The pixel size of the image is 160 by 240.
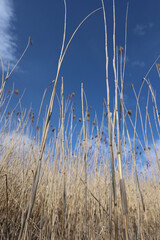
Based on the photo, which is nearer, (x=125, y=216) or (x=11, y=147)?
(x=125, y=216)

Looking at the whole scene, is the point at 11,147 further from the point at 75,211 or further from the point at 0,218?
the point at 75,211

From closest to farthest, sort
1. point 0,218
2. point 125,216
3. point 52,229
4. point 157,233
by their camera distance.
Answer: point 125,216 → point 52,229 → point 0,218 → point 157,233

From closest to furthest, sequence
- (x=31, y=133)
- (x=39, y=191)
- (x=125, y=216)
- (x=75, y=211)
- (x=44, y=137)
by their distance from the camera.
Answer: (x=125, y=216)
(x=44, y=137)
(x=75, y=211)
(x=39, y=191)
(x=31, y=133)

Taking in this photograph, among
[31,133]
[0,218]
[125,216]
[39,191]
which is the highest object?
[31,133]

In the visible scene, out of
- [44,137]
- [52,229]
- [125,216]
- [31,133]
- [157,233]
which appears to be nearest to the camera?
[125,216]

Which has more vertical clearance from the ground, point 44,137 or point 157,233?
point 44,137

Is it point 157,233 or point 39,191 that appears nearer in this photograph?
point 157,233

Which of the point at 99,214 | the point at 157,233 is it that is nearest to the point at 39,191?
the point at 99,214

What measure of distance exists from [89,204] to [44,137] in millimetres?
1331

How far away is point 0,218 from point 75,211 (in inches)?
26.2

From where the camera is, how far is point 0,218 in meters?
1.55

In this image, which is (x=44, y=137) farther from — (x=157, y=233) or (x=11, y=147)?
(x=157, y=233)

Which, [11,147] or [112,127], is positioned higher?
[11,147]

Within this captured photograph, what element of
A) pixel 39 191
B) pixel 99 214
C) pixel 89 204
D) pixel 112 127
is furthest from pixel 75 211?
pixel 112 127
